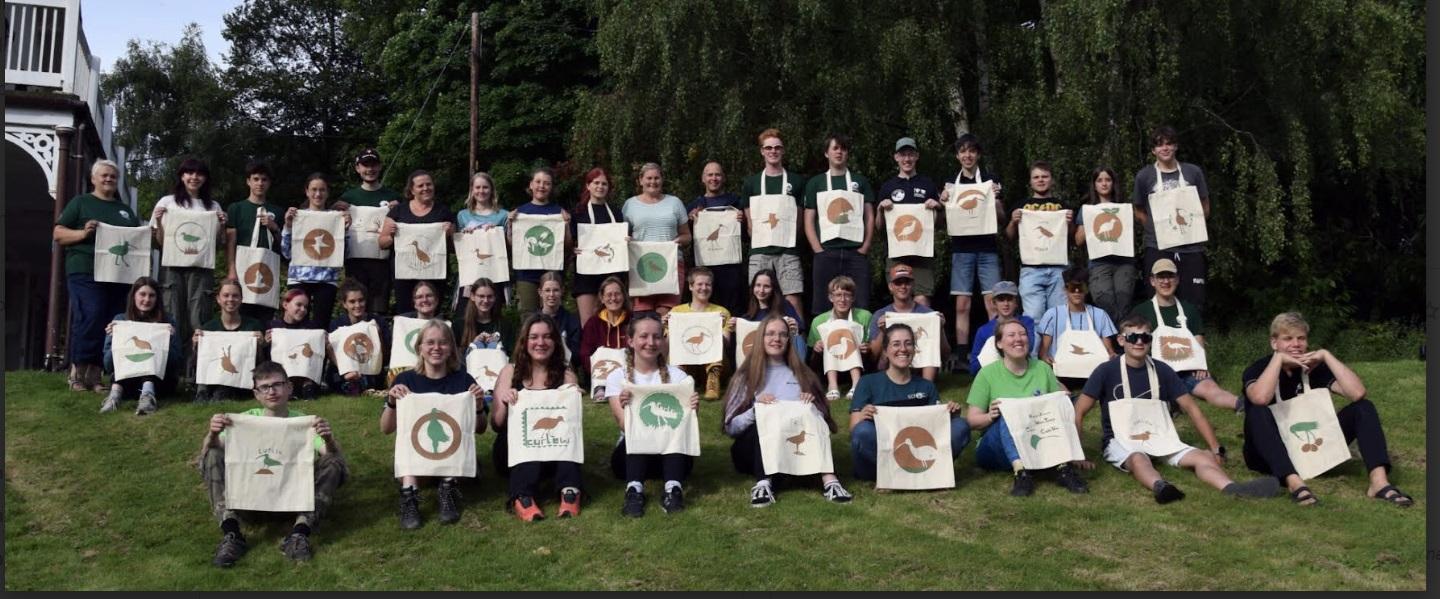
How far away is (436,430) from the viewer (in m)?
9.23

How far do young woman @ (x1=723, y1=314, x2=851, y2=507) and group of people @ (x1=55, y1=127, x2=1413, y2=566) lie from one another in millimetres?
16

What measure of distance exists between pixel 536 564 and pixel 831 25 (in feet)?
38.5

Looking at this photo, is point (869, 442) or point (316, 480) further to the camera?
point (869, 442)

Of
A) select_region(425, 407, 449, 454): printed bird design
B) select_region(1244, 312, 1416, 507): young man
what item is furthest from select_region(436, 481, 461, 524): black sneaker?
select_region(1244, 312, 1416, 507): young man

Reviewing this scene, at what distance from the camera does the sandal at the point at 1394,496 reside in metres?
9.12

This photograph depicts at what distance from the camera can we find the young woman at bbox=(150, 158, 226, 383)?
12586 millimetres

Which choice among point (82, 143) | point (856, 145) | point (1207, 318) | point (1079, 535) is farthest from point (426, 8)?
point (1079, 535)

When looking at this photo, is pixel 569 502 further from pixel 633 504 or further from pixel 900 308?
pixel 900 308

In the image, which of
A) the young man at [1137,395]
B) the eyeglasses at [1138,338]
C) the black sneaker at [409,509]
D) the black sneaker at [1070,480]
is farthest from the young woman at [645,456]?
the eyeglasses at [1138,338]

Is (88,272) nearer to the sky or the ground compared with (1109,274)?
nearer to the ground

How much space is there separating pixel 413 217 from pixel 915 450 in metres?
5.61

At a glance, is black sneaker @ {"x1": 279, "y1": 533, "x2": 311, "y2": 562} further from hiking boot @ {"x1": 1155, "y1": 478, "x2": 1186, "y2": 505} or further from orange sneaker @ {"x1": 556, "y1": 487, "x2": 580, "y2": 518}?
hiking boot @ {"x1": 1155, "y1": 478, "x2": 1186, "y2": 505}

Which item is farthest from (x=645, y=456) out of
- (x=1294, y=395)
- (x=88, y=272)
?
(x=88, y=272)

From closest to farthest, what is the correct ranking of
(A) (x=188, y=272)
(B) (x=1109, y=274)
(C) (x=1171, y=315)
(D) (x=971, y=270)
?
(C) (x=1171, y=315), (A) (x=188, y=272), (B) (x=1109, y=274), (D) (x=971, y=270)
